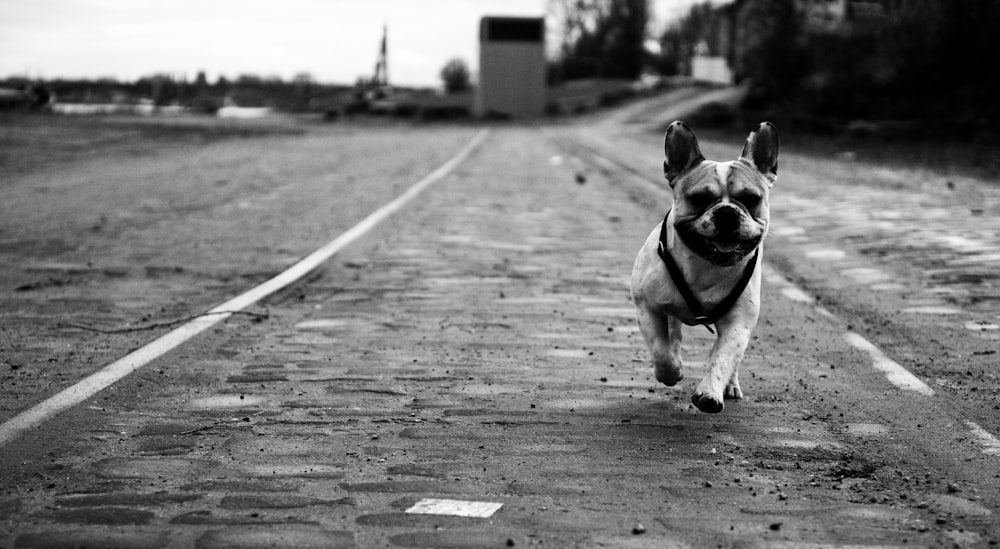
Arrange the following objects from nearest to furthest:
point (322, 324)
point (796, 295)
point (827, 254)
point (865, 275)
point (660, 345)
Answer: point (660, 345) → point (322, 324) → point (796, 295) → point (865, 275) → point (827, 254)

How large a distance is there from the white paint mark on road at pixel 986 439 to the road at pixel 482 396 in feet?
0.06

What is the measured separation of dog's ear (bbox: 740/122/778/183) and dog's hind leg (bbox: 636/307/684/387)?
87 centimetres

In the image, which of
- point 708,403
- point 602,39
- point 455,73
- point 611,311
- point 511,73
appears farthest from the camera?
point 455,73

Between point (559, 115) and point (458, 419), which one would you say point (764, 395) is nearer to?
point (458, 419)

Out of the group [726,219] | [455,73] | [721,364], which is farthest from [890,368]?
[455,73]

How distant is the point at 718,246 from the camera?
19.6ft

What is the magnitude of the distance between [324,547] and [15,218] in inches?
539

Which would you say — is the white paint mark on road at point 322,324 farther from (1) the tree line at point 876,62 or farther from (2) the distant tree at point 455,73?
(2) the distant tree at point 455,73

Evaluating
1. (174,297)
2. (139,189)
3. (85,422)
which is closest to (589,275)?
(174,297)

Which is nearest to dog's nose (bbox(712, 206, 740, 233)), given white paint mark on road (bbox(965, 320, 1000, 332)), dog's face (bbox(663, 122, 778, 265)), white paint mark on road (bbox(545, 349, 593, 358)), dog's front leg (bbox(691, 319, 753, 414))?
dog's face (bbox(663, 122, 778, 265))

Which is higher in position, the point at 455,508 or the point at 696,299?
the point at 696,299

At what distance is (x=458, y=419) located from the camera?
618cm

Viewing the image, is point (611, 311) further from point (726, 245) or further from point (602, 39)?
point (602, 39)

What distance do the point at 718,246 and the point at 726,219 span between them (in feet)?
0.50
